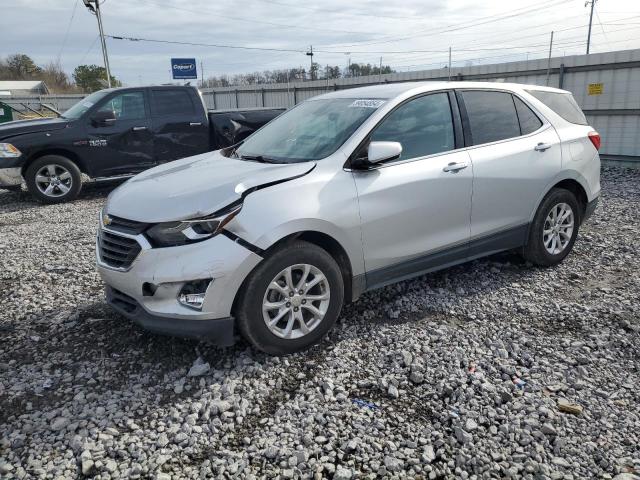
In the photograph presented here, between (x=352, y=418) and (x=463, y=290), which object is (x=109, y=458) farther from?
(x=463, y=290)

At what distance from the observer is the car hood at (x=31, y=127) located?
842 cm

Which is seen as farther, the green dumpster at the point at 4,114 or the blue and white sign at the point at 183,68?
the blue and white sign at the point at 183,68

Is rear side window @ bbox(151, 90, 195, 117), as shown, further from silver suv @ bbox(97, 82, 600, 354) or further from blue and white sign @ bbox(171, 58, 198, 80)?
blue and white sign @ bbox(171, 58, 198, 80)

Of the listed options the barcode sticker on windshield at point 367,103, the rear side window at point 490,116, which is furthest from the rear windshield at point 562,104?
the barcode sticker on windshield at point 367,103

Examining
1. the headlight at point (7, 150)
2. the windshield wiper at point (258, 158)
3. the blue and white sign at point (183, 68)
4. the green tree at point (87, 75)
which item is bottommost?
the headlight at point (7, 150)

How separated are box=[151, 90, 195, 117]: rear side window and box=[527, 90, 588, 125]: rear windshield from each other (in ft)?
21.7

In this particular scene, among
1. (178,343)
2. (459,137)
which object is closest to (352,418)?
(178,343)

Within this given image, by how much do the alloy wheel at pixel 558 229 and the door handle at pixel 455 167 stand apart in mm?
1287

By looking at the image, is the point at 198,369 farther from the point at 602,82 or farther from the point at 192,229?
the point at 602,82

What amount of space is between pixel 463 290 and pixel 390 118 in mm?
1699

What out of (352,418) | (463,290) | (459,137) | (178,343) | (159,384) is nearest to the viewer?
(352,418)

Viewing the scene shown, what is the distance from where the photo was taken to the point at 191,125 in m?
9.62

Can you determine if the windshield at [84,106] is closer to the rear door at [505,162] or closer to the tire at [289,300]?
the rear door at [505,162]

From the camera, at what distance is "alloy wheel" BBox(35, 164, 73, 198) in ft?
28.7
